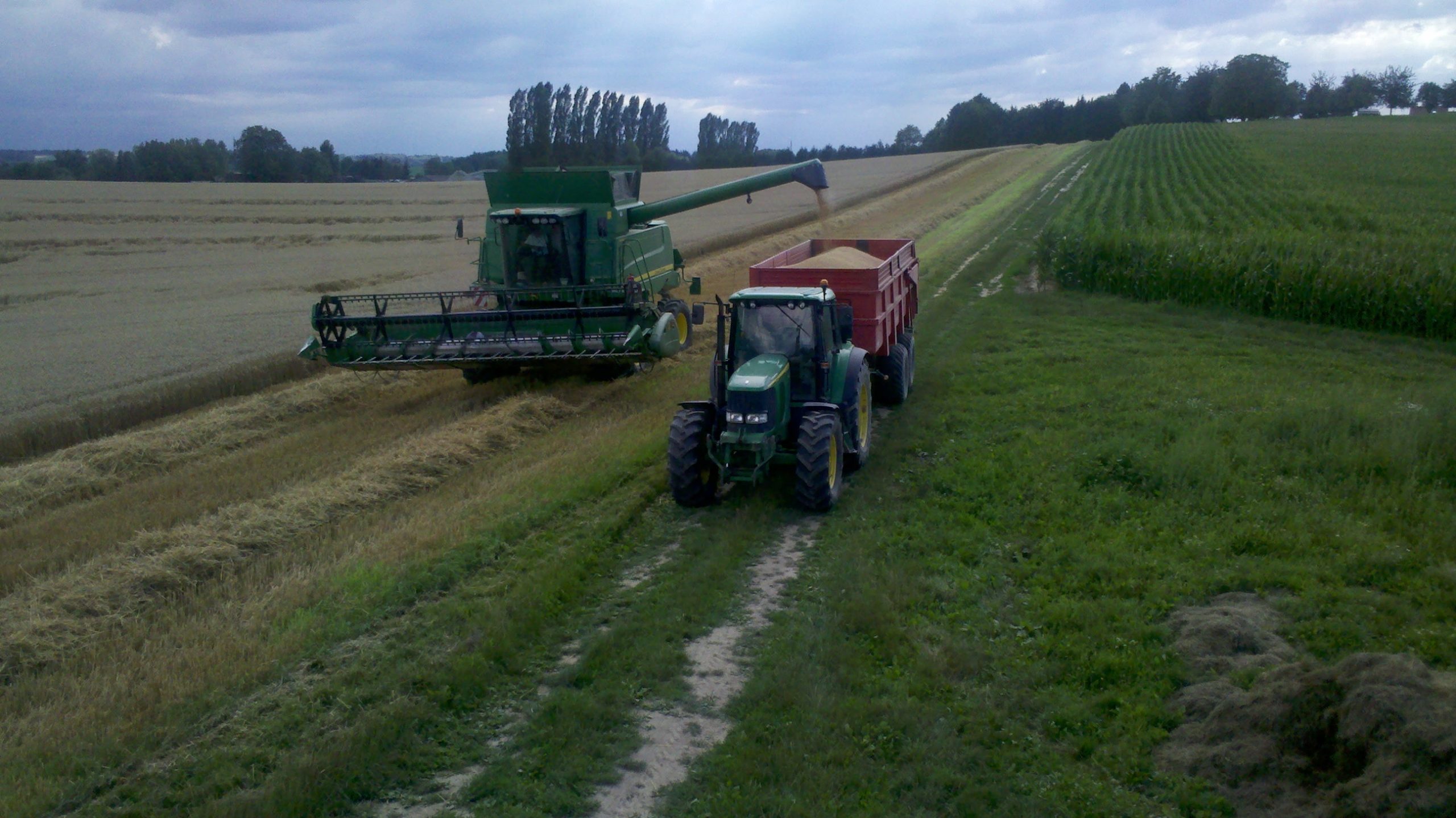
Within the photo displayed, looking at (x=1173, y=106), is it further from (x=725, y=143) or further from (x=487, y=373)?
(x=487, y=373)

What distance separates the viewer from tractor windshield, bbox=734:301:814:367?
Result: 9.60 m

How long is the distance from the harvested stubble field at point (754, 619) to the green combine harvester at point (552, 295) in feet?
4.95

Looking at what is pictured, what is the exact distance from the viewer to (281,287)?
24.0m

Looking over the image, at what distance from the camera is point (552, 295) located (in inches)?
584

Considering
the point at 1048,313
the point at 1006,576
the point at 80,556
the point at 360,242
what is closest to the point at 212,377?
the point at 80,556

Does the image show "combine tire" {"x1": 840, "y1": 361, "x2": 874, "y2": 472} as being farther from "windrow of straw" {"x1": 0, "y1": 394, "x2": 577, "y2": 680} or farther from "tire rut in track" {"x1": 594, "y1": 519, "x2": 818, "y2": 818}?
"windrow of straw" {"x1": 0, "y1": 394, "x2": 577, "y2": 680}

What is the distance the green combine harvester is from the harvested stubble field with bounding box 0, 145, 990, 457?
104 inches

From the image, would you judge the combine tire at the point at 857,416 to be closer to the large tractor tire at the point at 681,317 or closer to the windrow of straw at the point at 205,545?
the windrow of straw at the point at 205,545

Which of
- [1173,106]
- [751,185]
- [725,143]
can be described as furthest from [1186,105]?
[751,185]

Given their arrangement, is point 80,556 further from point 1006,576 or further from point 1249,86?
point 1249,86

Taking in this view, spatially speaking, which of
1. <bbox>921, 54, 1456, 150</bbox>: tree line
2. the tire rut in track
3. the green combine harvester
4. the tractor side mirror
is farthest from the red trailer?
<bbox>921, 54, 1456, 150</bbox>: tree line

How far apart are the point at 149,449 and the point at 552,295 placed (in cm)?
590

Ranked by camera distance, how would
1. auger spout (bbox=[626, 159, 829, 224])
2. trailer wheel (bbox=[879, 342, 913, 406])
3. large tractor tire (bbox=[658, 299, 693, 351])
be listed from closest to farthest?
trailer wheel (bbox=[879, 342, 913, 406])
large tractor tire (bbox=[658, 299, 693, 351])
auger spout (bbox=[626, 159, 829, 224])

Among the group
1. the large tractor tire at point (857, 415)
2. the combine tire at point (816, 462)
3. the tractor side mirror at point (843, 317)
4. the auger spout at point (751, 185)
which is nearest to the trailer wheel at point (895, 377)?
the large tractor tire at point (857, 415)
